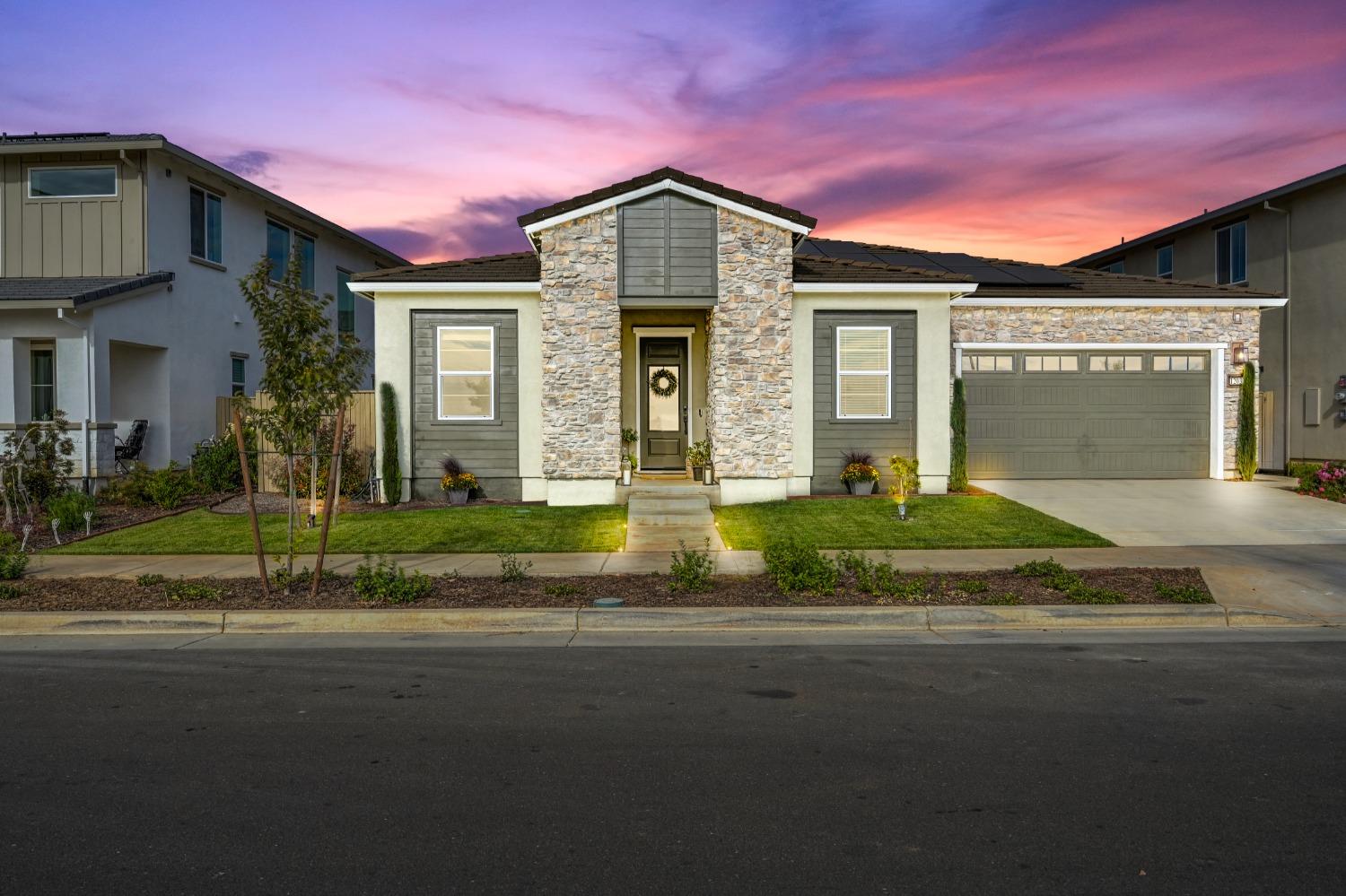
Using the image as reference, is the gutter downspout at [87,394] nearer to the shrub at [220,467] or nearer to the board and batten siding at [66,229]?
the shrub at [220,467]

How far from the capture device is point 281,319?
9.28 m

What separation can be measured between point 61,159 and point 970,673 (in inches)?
801

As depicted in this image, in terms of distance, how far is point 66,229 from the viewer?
1964 centimetres

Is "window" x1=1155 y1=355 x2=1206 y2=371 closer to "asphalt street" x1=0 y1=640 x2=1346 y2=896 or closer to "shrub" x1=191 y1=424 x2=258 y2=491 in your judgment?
"asphalt street" x1=0 y1=640 x2=1346 y2=896

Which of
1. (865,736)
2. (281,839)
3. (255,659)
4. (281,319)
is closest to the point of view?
(281,839)

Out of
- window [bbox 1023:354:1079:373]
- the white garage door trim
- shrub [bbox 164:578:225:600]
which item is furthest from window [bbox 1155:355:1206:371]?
shrub [bbox 164:578:225:600]

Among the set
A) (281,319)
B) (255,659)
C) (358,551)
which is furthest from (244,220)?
(255,659)

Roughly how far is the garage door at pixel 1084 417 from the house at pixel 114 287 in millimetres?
14340

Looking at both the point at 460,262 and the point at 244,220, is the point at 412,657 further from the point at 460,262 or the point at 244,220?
the point at 244,220

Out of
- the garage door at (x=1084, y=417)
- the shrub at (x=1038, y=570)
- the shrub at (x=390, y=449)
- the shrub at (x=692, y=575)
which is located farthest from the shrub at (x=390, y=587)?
the garage door at (x=1084, y=417)

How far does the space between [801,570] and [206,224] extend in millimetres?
17407

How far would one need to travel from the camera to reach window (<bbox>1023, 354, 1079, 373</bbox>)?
63.6ft

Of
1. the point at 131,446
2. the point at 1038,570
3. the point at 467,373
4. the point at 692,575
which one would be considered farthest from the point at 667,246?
the point at 131,446

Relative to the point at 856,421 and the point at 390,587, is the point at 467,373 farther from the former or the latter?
the point at 390,587
